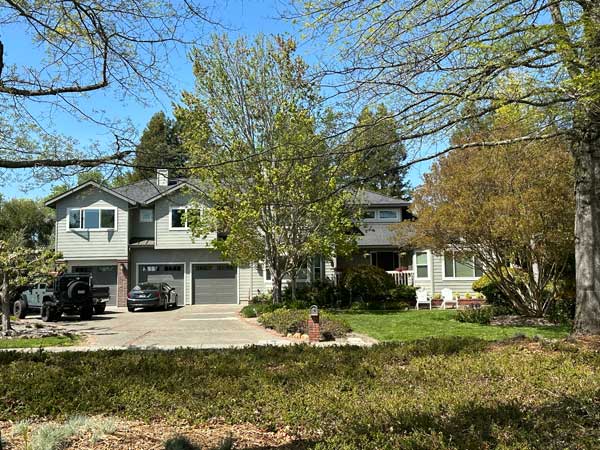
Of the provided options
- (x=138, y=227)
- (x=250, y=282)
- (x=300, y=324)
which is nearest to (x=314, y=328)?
(x=300, y=324)

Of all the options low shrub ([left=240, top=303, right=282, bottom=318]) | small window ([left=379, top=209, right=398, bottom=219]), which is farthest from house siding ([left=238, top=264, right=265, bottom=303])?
low shrub ([left=240, top=303, right=282, bottom=318])

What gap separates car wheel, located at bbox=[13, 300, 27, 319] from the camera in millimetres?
21212

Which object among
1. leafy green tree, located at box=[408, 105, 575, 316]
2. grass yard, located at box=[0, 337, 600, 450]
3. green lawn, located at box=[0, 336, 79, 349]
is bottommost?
green lawn, located at box=[0, 336, 79, 349]

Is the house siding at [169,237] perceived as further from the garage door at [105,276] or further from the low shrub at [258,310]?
the low shrub at [258,310]

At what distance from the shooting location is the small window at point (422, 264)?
25.1m

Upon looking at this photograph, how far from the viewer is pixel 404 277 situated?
2550 centimetres

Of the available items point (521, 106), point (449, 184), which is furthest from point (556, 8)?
point (449, 184)

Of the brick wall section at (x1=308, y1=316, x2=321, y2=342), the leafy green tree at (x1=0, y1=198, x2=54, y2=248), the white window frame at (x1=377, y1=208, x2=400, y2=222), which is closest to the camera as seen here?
the brick wall section at (x1=308, y1=316, x2=321, y2=342)

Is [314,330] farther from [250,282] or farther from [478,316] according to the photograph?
[250,282]

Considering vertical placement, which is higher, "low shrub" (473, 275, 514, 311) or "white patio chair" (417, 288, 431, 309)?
"low shrub" (473, 275, 514, 311)

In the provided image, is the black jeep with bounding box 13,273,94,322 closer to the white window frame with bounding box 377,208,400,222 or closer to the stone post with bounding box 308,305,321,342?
the stone post with bounding box 308,305,321,342

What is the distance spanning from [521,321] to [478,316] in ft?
3.86

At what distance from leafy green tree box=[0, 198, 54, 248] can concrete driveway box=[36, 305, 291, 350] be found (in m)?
27.4

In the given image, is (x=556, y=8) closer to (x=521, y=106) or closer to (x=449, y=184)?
(x=521, y=106)
